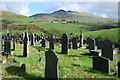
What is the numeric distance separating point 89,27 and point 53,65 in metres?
49.4

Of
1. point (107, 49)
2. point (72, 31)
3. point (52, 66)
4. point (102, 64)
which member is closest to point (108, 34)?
point (72, 31)

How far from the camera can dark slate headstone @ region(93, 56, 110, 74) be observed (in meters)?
9.34

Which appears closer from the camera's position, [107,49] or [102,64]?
[102,64]

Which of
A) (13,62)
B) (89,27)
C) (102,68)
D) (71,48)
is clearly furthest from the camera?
(89,27)

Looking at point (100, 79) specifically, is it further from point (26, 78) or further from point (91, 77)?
point (26, 78)

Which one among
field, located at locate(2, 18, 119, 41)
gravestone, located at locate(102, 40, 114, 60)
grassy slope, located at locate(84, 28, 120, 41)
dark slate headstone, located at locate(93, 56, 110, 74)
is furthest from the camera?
grassy slope, located at locate(84, 28, 120, 41)

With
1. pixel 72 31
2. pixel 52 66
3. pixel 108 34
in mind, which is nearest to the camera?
pixel 52 66

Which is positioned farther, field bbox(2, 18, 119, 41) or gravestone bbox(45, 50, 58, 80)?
field bbox(2, 18, 119, 41)

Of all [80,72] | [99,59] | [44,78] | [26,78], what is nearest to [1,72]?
[26,78]

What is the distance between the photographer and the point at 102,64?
9.70 metres

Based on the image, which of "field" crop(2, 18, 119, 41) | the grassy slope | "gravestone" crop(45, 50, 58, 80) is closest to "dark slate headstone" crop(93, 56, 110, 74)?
"gravestone" crop(45, 50, 58, 80)

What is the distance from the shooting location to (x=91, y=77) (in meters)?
8.27

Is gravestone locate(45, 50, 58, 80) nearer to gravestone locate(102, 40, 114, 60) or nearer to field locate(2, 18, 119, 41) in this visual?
gravestone locate(102, 40, 114, 60)

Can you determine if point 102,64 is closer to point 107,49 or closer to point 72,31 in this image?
point 107,49
